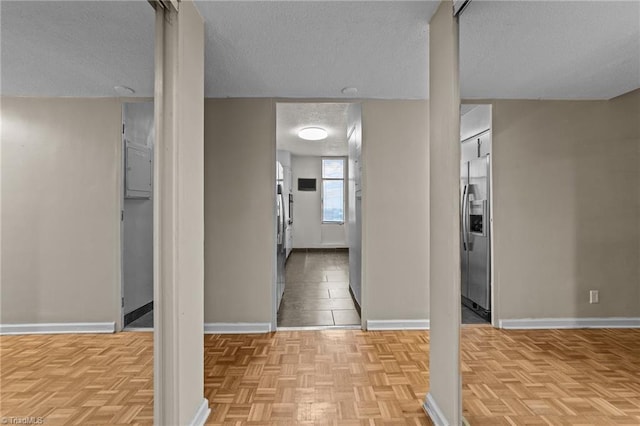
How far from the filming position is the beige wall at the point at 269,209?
3555mm

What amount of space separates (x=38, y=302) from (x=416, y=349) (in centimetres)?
274

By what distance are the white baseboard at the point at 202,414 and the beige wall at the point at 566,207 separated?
165cm

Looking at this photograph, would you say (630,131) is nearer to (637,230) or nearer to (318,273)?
(637,230)

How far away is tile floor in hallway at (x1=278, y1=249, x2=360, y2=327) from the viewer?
392 centimetres

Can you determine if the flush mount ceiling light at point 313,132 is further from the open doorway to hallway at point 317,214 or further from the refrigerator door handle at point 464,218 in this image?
the refrigerator door handle at point 464,218

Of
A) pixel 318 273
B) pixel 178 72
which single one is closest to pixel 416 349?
pixel 178 72

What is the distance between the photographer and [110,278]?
1.45m

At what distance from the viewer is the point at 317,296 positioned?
16.3 ft

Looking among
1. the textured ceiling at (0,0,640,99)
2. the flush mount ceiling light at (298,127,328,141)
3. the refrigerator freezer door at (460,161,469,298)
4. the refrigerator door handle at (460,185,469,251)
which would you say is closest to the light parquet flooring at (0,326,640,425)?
the refrigerator freezer door at (460,161,469,298)

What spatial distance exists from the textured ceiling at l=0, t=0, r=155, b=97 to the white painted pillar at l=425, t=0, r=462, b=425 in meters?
1.46

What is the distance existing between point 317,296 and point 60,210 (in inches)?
159

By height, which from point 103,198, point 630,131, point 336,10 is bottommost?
point 103,198

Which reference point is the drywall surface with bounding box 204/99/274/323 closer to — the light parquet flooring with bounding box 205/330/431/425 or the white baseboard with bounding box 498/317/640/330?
the light parquet flooring with bounding box 205/330/431/425

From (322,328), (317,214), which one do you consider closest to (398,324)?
(322,328)
